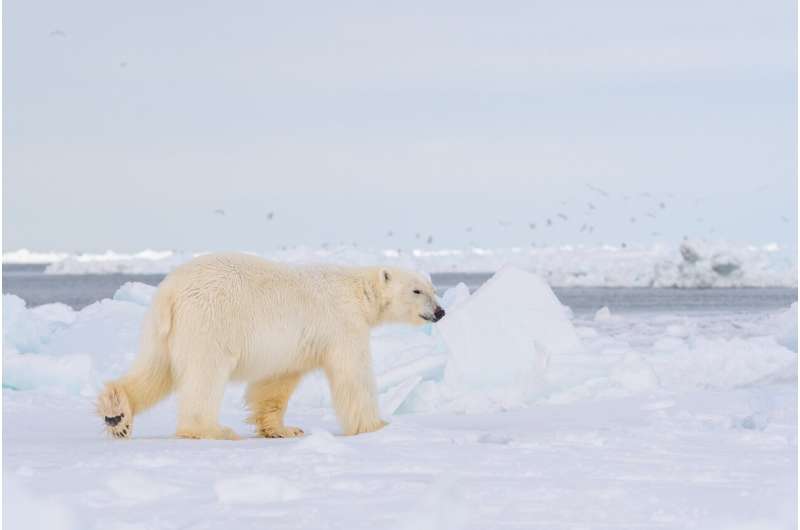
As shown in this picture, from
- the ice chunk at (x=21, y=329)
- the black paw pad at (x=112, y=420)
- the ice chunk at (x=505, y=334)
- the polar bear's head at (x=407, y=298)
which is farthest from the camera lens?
the ice chunk at (x=21, y=329)

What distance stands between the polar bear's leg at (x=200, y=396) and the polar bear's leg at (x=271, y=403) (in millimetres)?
605

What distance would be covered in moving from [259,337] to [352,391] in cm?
59

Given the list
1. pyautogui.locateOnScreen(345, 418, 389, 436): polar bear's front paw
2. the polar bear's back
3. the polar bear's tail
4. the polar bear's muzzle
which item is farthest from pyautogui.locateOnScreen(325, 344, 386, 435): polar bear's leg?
the polar bear's tail

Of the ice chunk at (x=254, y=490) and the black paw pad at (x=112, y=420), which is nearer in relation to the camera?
the ice chunk at (x=254, y=490)

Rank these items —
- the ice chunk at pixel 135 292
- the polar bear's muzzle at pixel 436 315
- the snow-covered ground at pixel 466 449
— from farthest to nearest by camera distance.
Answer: the ice chunk at pixel 135 292, the polar bear's muzzle at pixel 436 315, the snow-covered ground at pixel 466 449

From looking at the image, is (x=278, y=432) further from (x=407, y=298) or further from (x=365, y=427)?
(x=407, y=298)

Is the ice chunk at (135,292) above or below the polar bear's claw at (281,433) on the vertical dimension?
below

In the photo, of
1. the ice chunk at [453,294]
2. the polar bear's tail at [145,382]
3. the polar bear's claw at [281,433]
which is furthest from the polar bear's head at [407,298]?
the ice chunk at [453,294]

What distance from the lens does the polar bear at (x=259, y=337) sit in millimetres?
5945

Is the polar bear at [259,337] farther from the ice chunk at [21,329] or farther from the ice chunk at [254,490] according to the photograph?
the ice chunk at [21,329]

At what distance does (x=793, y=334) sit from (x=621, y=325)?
597cm

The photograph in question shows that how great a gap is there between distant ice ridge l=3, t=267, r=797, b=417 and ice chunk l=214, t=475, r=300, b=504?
3873 mm

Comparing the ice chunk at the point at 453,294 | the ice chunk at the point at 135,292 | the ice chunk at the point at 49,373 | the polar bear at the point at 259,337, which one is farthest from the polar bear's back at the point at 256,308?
the ice chunk at the point at 135,292

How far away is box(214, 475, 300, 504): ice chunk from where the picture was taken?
4.09 m
